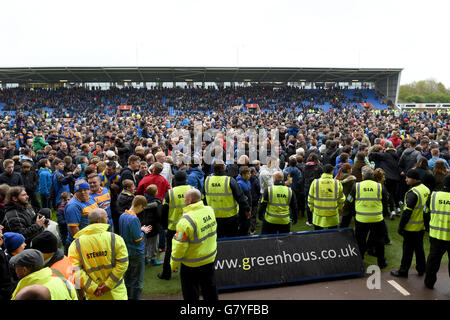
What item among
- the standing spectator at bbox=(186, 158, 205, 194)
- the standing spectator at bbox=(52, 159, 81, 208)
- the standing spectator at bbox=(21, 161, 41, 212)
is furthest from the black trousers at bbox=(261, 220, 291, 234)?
the standing spectator at bbox=(21, 161, 41, 212)

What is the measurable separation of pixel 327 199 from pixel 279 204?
2.98 ft

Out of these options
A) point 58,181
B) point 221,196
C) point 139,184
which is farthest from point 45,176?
point 221,196

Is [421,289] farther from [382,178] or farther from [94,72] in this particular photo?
[94,72]

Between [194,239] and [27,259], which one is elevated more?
[27,259]

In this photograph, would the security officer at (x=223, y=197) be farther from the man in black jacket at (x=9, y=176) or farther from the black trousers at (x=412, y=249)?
the man in black jacket at (x=9, y=176)

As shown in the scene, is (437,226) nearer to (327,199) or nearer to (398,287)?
(398,287)

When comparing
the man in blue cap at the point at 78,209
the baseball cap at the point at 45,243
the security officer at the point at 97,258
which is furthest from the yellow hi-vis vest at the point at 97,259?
the man in blue cap at the point at 78,209

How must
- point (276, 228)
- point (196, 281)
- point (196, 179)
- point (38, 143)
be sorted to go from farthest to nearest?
point (38, 143)
point (196, 179)
point (276, 228)
point (196, 281)

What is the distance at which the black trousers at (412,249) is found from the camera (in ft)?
15.4

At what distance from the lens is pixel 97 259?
3145 millimetres

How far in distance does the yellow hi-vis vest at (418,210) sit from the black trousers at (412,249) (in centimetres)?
10

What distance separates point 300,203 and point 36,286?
21.7 feet

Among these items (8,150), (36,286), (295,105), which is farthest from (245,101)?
(36,286)

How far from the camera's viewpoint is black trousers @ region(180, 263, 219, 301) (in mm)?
3596
